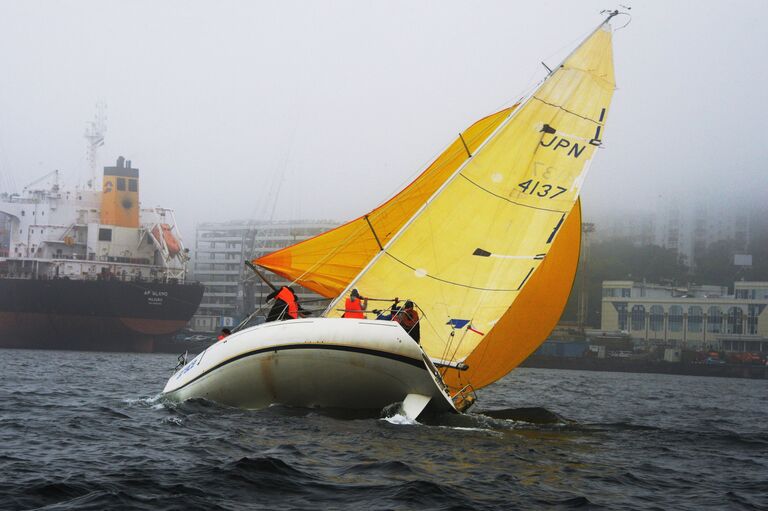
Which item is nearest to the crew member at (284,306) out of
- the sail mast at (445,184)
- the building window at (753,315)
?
the sail mast at (445,184)

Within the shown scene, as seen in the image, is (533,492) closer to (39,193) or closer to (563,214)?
(563,214)

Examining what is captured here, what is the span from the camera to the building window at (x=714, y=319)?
247ft

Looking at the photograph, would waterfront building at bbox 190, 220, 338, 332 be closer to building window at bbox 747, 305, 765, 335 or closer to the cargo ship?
the cargo ship

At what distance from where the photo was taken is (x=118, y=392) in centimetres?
1797

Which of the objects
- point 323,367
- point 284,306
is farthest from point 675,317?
point 323,367

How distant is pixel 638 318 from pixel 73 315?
43.3 metres

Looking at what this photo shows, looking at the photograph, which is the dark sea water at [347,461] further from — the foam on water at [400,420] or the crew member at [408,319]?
the crew member at [408,319]

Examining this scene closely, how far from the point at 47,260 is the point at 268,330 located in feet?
183

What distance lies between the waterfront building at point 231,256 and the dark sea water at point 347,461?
64659 millimetres

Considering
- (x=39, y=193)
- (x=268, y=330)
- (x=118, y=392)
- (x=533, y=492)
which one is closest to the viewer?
(x=533, y=492)

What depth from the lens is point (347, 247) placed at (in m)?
15.5

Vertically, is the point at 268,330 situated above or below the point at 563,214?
below

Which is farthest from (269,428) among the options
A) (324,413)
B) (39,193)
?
(39,193)

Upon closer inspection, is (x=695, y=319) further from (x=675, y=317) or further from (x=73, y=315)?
(x=73, y=315)
